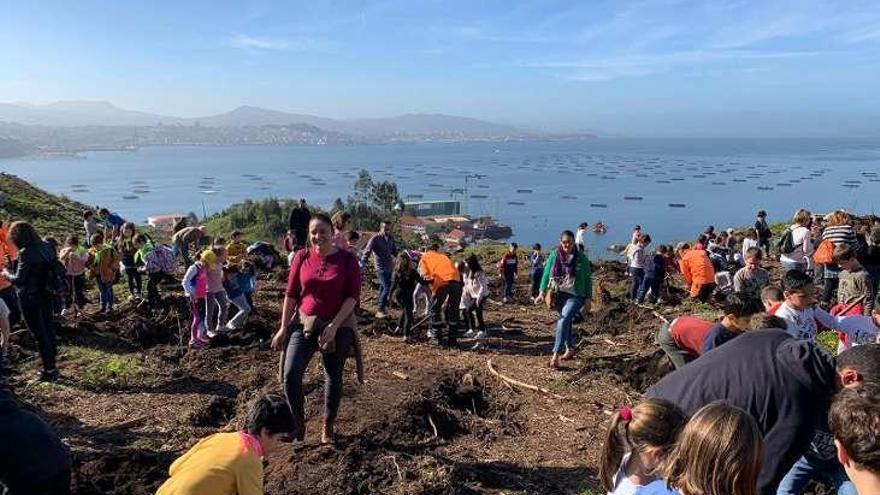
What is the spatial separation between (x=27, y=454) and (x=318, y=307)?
Result: 7.75ft

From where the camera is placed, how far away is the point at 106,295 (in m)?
11.1

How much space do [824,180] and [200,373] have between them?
427 ft

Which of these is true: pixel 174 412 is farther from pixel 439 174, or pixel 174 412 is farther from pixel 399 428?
pixel 439 174

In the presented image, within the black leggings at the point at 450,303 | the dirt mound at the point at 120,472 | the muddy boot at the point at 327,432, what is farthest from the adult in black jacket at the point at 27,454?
the black leggings at the point at 450,303

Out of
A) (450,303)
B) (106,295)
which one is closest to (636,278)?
(450,303)

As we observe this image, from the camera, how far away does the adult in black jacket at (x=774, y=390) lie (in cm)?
320

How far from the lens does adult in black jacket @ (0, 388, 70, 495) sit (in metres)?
3.27

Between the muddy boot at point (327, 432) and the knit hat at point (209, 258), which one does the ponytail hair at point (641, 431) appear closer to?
the muddy boot at point (327, 432)

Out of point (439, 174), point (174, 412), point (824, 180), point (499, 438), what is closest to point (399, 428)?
point (499, 438)

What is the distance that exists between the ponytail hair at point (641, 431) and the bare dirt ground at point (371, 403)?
2.18m

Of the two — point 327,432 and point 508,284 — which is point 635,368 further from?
point 508,284

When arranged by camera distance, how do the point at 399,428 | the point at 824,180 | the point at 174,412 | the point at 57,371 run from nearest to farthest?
the point at 399,428, the point at 174,412, the point at 57,371, the point at 824,180

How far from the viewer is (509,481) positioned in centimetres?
532

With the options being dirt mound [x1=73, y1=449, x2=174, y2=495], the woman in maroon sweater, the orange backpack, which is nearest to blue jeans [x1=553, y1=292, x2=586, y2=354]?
the woman in maroon sweater
